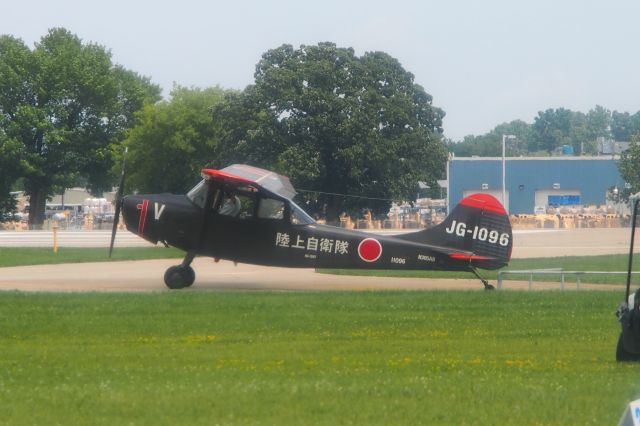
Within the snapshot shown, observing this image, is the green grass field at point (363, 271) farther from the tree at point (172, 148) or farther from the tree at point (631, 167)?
the tree at point (631, 167)

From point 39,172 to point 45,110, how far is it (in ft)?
14.1

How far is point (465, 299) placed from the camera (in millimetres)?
20562

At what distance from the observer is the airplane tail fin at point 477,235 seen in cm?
2494

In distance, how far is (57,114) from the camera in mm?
76188

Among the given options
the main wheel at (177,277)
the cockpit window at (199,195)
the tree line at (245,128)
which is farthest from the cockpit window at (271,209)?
the tree line at (245,128)

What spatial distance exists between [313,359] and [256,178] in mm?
11928

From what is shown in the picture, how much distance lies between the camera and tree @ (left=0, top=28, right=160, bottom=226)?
75.1 metres

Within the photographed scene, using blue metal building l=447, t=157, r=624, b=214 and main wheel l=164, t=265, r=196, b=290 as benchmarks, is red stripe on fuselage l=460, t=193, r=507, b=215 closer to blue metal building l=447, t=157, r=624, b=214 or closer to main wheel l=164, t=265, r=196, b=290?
main wheel l=164, t=265, r=196, b=290

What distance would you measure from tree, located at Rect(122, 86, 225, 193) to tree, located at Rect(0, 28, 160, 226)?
13.4m

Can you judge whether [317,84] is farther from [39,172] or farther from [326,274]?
[39,172]

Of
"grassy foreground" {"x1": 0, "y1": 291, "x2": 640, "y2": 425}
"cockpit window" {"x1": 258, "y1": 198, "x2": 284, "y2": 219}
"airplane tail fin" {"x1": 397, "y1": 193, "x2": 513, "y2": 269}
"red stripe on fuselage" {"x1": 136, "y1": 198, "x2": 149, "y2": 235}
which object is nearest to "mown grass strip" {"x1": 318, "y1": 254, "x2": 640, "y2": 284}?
"airplane tail fin" {"x1": 397, "y1": 193, "x2": 513, "y2": 269}

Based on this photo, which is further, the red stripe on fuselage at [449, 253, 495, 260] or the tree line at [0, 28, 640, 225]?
the tree line at [0, 28, 640, 225]

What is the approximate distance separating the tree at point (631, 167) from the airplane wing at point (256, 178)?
42.7 m

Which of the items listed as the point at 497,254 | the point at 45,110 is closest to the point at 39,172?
the point at 45,110
